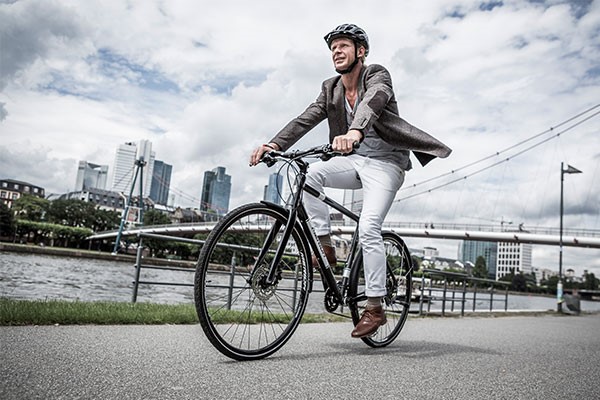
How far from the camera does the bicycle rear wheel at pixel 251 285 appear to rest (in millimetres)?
2010

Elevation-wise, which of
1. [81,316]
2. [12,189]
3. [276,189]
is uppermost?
[12,189]

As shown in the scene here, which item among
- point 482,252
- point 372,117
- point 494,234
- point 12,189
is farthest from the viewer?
point 482,252

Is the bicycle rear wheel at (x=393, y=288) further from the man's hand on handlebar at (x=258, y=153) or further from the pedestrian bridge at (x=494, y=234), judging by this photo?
the pedestrian bridge at (x=494, y=234)

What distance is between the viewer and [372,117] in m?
2.31

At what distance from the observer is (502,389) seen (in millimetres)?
1879

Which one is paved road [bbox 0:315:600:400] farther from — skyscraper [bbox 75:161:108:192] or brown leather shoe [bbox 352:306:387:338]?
skyscraper [bbox 75:161:108:192]

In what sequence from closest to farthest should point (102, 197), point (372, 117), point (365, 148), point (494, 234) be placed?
point (372, 117), point (365, 148), point (494, 234), point (102, 197)

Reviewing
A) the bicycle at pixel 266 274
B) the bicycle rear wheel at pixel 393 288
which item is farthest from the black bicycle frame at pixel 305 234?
the bicycle rear wheel at pixel 393 288

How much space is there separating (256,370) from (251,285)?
44 centimetres

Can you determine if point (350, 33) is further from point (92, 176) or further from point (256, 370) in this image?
point (92, 176)

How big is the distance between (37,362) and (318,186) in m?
1.54

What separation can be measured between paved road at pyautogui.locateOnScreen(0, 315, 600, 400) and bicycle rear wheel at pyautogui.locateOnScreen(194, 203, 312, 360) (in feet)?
0.35

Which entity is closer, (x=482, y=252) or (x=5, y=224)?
(x=5, y=224)

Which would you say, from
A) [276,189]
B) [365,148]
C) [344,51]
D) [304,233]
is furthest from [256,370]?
[344,51]
